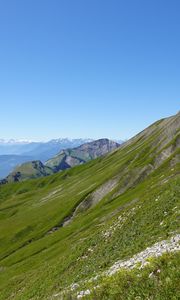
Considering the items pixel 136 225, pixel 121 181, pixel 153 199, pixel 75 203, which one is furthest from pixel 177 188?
pixel 75 203

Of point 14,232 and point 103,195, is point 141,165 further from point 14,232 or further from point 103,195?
point 14,232

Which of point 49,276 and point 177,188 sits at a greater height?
point 177,188

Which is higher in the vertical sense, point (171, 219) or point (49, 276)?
point (171, 219)

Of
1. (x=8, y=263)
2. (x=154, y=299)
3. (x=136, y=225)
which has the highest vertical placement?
(x=154, y=299)

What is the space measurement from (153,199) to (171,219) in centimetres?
1456

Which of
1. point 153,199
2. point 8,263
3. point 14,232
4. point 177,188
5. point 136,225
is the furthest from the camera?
point 14,232

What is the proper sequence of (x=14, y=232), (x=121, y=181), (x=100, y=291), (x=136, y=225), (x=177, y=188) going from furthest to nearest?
(x=14, y=232) → (x=121, y=181) → (x=177, y=188) → (x=136, y=225) → (x=100, y=291)

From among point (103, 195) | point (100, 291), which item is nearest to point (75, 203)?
point (103, 195)

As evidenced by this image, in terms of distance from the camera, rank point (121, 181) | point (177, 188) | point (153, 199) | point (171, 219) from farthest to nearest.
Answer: point (121, 181), point (153, 199), point (177, 188), point (171, 219)

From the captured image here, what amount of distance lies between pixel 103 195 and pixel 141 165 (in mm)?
17104

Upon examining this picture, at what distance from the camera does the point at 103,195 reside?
114 m

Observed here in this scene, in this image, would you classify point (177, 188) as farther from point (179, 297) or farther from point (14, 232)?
point (14, 232)

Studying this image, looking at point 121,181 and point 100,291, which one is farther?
point 121,181

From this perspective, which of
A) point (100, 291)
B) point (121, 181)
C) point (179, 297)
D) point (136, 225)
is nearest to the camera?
point (179, 297)
